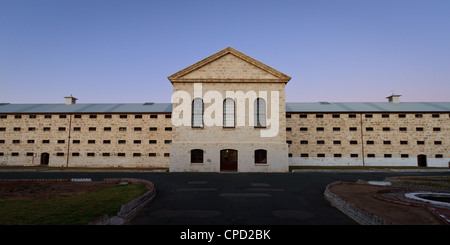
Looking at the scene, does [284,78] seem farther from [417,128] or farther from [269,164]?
[417,128]

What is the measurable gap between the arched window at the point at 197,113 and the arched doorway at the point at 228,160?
3824 millimetres

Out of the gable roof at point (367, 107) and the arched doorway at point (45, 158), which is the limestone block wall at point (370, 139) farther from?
the arched doorway at point (45, 158)

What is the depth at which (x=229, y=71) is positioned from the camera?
2573 centimetres

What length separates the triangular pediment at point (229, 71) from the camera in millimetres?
25406

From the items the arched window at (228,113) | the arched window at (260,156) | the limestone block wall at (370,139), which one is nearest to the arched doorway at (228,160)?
the arched window at (260,156)

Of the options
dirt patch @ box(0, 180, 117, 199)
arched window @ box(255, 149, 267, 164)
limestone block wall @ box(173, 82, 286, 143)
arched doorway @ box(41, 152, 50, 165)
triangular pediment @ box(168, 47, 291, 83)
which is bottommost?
dirt patch @ box(0, 180, 117, 199)

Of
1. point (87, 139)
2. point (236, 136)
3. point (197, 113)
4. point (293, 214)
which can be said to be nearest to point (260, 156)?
point (236, 136)

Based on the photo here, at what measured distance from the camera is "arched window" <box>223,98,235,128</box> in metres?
25.2

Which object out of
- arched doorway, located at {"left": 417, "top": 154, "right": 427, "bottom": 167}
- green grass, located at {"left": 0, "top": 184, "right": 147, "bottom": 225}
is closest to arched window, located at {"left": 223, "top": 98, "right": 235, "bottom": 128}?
green grass, located at {"left": 0, "top": 184, "right": 147, "bottom": 225}

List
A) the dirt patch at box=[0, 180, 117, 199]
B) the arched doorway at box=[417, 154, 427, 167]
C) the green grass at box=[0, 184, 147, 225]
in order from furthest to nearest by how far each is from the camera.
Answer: the arched doorway at box=[417, 154, 427, 167], the dirt patch at box=[0, 180, 117, 199], the green grass at box=[0, 184, 147, 225]

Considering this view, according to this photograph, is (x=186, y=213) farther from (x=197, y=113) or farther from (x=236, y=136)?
(x=197, y=113)

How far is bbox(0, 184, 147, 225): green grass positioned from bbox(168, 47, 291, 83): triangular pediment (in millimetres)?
16707

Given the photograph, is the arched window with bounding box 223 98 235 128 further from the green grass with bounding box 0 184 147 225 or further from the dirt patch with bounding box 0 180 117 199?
the green grass with bounding box 0 184 147 225
